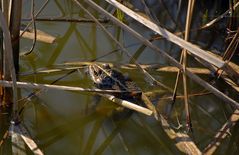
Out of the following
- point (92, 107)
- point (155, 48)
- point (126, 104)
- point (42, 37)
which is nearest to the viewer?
point (155, 48)

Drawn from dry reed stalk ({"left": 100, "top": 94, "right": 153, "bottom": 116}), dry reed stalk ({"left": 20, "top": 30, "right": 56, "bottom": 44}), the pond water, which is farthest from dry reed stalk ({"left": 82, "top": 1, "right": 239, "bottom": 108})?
dry reed stalk ({"left": 20, "top": 30, "right": 56, "bottom": 44})

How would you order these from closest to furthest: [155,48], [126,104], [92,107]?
1. [155,48]
2. [126,104]
3. [92,107]

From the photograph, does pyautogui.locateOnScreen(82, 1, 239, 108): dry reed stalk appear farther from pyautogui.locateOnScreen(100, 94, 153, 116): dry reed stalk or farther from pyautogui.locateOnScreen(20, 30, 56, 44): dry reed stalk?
pyautogui.locateOnScreen(20, 30, 56, 44): dry reed stalk

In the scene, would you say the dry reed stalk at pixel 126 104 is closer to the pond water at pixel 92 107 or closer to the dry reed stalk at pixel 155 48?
the pond water at pixel 92 107

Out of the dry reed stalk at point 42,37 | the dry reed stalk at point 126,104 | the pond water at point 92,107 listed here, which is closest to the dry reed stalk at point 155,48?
the dry reed stalk at point 126,104

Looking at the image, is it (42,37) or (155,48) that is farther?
(42,37)

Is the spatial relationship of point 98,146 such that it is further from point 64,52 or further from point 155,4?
point 155,4

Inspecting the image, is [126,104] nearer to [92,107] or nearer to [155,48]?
[92,107]

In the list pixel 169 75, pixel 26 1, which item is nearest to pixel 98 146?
pixel 169 75

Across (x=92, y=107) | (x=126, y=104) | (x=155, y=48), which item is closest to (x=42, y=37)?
(x=92, y=107)
